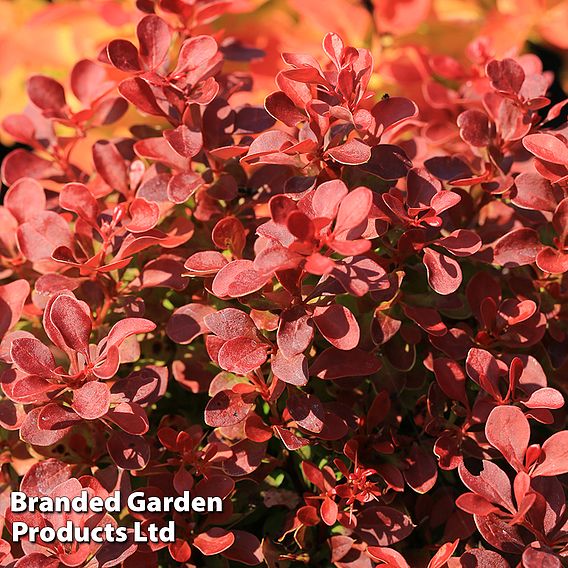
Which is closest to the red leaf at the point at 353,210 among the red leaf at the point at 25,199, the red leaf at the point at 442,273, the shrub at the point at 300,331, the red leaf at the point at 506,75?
the shrub at the point at 300,331

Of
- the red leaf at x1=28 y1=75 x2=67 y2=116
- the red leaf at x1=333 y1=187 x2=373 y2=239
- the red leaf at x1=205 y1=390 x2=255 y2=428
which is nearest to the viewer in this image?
the red leaf at x1=333 y1=187 x2=373 y2=239

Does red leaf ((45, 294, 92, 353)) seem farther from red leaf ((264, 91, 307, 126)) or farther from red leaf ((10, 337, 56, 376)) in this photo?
red leaf ((264, 91, 307, 126))

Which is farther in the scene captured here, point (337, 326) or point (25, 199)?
point (25, 199)

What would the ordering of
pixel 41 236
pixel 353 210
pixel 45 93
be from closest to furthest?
1. pixel 353 210
2. pixel 41 236
3. pixel 45 93

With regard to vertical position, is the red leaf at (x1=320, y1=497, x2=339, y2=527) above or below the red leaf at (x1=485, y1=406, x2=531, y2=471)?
below

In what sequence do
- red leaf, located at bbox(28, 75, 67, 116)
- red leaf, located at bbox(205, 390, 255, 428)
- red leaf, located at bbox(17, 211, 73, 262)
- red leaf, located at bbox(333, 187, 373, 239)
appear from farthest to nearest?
1. red leaf, located at bbox(28, 75, 67, 116)
2. red leaf, located at bbox(17, 211, 73, 262)
3. red leaf, located at bbox(205, 390, 255, 428)
4. red leaf, located at bbox(333, 187, 373, 239)

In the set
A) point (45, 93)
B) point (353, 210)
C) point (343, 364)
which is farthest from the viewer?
point (45, 93)

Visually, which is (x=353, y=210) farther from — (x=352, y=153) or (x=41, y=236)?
(x=41, y=236)

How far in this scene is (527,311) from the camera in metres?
0.86

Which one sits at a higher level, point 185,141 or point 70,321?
point 185,141

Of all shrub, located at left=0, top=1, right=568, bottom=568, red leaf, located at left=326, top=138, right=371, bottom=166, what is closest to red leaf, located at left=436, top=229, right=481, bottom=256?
shrub, located at left=0, top=1, right=568, bottom=568

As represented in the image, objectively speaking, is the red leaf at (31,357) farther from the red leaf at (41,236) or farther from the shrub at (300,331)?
the red leaf at (41,236)

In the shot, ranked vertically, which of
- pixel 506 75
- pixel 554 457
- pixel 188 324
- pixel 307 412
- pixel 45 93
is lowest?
pixel 554 457

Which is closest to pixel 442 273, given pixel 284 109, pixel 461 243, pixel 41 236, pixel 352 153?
pixel 461 243
